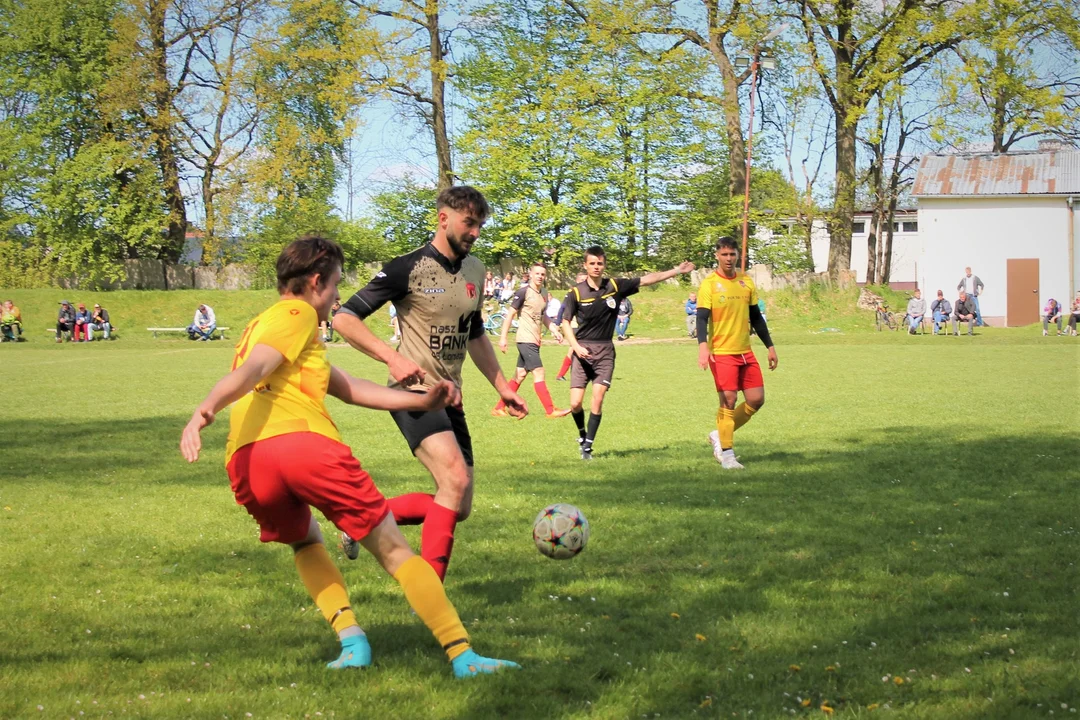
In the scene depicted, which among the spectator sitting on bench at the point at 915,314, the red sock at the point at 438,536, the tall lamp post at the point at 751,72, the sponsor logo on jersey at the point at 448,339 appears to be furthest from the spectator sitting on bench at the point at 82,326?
the red sock at the point at 438,536

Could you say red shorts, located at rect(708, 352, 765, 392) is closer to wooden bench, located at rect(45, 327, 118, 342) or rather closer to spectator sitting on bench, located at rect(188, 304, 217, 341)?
spectator sitting on bench, located at rect(188, 304, 217, 341)

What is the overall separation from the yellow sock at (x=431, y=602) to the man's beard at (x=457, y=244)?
1.80 metres

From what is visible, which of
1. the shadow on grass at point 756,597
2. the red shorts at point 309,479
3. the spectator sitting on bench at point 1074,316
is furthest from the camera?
the spectator sitting on bench at point 1074,316

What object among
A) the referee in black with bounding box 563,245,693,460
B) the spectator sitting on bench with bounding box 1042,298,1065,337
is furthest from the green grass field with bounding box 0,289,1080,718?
the spectator sitting on bench with bounding box 1042,298,1065,337

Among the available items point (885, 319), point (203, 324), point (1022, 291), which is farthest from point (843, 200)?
point (203, 324)

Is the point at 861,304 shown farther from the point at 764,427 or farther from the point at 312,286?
the point at 312,286

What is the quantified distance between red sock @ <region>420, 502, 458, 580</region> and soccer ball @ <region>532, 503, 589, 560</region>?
68 centimetres

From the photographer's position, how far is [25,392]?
19562mm

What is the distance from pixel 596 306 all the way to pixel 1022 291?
137 ft

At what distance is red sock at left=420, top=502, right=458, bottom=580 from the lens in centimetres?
546

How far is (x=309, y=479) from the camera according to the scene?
14.1 ft

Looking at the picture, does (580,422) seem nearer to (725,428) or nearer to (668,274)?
(725,428)

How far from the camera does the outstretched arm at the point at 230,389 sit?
4.02 meters

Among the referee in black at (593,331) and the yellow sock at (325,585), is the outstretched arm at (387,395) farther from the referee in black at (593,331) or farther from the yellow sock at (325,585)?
the referee in black at (593,331)
